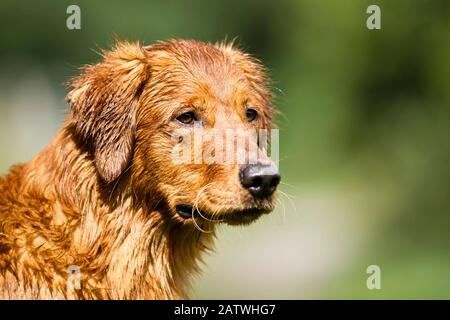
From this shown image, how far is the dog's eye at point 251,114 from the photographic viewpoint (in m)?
6.60

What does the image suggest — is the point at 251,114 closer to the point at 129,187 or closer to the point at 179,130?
the point at 179,130

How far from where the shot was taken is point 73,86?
6.39m

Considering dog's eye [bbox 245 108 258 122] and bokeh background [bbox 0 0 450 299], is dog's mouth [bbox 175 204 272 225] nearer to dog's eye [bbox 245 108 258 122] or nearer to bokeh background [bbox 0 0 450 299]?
dog's eye [bbox 245 108 258 122]

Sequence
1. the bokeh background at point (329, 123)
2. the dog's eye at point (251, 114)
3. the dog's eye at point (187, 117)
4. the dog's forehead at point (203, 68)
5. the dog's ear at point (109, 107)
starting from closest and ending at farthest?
the dog's ear at point (109, 107), the dog's eye at point (187, 117), the dog's forehead at point (203, 68), the dog's eye at point (251, 114), the bokeh background at point (329, 123)

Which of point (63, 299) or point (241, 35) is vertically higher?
point (241, 35)

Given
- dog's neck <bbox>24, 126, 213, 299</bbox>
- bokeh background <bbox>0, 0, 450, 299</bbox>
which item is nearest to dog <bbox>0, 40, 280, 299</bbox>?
dog's neck <bbox>24, 126, 213, 299</bbox>

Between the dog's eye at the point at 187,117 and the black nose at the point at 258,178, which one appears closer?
the black nose at the point at 258,178

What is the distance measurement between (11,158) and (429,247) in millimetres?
8427

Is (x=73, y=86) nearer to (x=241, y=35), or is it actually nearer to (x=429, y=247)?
(x=429, y=247)

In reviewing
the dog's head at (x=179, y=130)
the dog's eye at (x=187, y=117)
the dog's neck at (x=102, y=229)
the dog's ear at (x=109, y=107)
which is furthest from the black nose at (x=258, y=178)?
the dog's ear at (x=109, y=107)

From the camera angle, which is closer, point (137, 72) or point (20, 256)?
point (20, 256)

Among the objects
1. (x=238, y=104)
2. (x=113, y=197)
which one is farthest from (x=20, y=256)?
(x=238, y=104)

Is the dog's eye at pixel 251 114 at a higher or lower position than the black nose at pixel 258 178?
higher

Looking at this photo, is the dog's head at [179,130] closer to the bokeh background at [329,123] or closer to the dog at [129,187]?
the dog at [129,187]
